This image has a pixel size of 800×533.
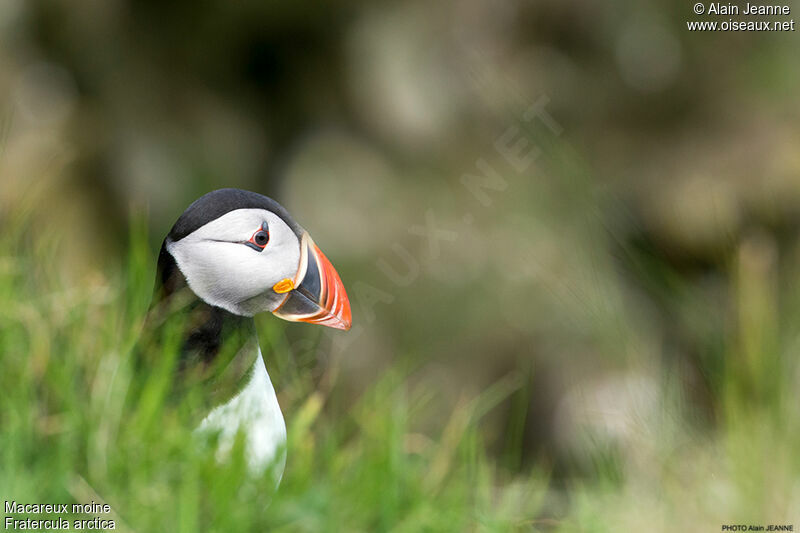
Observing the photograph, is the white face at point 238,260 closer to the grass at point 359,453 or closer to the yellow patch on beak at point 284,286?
the yellow patch on beak at point 284,286

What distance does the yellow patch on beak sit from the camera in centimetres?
107

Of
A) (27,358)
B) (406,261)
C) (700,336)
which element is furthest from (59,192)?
(700,336)

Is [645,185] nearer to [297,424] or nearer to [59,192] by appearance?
[59,192]

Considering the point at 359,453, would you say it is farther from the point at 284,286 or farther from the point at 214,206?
the point at 214,206

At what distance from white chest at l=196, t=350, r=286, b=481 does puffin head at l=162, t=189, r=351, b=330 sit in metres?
0.11

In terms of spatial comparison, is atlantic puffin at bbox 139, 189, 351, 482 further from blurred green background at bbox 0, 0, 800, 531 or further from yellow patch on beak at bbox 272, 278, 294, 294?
blurred green background at bbox 0, 0, 800, 531

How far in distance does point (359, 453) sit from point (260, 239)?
1.24 feet
